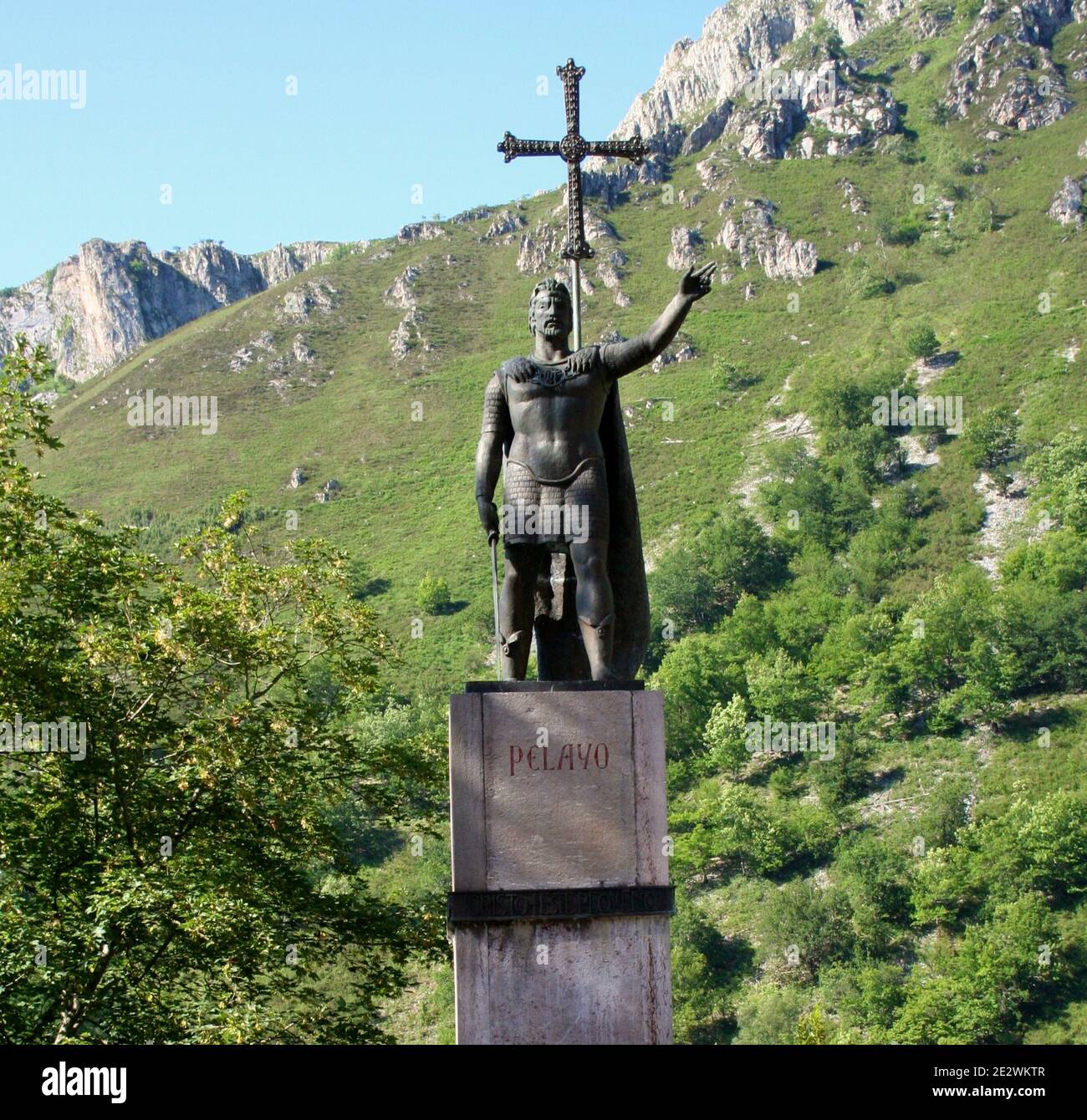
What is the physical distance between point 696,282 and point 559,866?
4085mm

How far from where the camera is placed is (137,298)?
18938cm

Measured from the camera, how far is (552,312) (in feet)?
39.6

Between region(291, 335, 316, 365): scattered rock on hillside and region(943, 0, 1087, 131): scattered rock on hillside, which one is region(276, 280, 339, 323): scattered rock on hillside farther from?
region(943, 0, 1087, 131): scattered rock on hillside

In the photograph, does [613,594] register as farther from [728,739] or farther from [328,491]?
[328,491]

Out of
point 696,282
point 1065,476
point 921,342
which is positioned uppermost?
point 921,342

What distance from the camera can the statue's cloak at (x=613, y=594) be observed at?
12.0m

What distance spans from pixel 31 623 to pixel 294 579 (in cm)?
352

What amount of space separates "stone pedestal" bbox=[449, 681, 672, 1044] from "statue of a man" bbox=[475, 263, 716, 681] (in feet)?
2.22

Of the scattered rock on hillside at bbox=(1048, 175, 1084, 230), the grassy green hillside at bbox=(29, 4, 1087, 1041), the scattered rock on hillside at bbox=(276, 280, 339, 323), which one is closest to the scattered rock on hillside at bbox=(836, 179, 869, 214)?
the grassy green hillside at bbox=(29, 4, 1087, 1041)

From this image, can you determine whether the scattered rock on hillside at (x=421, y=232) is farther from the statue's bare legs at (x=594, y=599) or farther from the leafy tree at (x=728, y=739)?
the statue's bare legs at (x=594, y=599)

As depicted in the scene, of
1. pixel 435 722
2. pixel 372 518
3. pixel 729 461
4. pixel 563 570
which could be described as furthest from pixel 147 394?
pixel 563 570

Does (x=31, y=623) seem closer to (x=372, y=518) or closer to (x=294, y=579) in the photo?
(x=294, y=579)

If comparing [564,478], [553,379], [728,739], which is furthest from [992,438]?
[564,478]

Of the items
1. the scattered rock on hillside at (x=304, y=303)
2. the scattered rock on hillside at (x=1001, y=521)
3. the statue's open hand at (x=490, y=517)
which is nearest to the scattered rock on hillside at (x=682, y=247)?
the scattered rock on hillside at (x=304, y=303)
